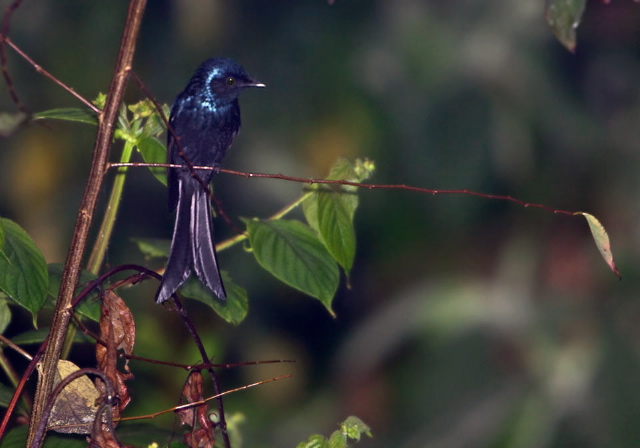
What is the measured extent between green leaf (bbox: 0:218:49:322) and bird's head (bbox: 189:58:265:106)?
65 centimetres

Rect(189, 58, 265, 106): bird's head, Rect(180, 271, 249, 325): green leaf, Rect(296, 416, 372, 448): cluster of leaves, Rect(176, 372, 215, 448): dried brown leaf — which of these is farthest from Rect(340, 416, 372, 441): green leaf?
Rect(189, 58, 265, 106): bird's head

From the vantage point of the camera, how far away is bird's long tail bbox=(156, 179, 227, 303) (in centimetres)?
128

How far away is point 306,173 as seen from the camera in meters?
4.32

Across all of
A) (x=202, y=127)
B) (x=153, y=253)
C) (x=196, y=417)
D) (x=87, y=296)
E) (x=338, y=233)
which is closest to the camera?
(x=196, y=417)

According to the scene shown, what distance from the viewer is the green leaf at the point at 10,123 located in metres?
0.91

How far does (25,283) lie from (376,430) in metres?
3.85

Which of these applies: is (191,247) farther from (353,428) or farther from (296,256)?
(353,428)

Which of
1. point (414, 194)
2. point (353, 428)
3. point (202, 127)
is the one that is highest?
point (202, 127)

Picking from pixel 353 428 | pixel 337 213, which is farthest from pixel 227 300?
pixel 353 428

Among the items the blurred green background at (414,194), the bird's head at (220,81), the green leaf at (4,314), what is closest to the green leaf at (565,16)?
the bird's head at (220,81)

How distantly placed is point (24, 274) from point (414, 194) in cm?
342

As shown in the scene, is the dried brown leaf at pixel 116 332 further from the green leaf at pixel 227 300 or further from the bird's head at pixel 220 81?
the bird's head at pixel 220 81

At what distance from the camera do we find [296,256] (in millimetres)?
1403

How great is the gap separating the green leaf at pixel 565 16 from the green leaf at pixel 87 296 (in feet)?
2.41
